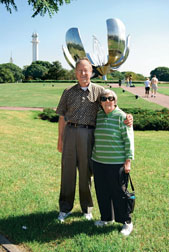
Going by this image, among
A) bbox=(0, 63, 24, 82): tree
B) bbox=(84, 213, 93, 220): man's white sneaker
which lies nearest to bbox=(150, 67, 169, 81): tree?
bbox=(0, 63, 24, 82): tree

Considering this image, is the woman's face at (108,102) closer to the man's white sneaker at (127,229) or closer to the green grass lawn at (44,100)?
the man's white sneaker at (127,229)

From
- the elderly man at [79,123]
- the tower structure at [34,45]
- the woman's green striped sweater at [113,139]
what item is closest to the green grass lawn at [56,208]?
the elderly man at [79,123]

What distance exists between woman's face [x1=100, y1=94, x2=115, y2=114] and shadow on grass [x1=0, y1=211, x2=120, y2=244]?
1.41m

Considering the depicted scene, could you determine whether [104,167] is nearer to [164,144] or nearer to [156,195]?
[156,195]

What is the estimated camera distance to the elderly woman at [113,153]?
3.06 meters

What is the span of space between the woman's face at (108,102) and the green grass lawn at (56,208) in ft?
4.60

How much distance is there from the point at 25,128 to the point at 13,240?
764cm

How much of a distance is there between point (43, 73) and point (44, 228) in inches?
4029

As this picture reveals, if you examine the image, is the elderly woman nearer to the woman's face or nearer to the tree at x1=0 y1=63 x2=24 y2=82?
the woman's face

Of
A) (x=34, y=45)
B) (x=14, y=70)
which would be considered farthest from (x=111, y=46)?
(x=34, y=45)

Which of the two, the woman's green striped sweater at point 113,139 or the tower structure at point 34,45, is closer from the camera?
the woman's green striped sweater at point 113,139

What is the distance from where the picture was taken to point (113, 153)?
3.11m

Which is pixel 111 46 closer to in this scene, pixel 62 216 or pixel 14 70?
pixel 62 216

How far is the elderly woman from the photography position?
120 inches
